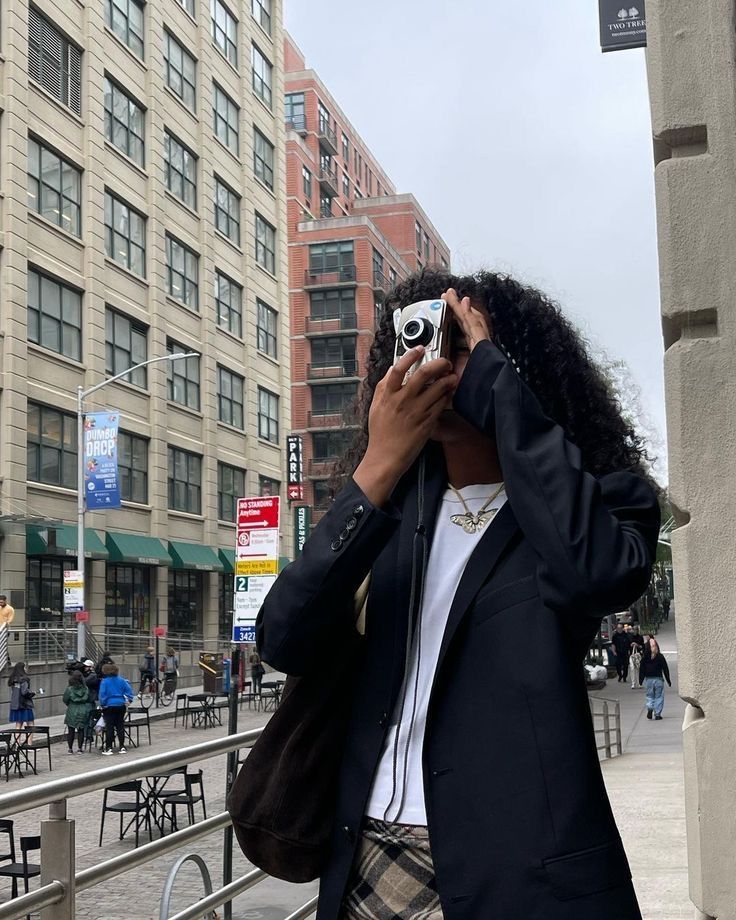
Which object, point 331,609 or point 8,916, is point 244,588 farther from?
point 331,609

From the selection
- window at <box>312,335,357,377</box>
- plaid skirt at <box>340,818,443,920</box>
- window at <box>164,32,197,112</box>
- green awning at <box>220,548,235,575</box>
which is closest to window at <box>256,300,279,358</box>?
window at <box>164,32,197,112</box>

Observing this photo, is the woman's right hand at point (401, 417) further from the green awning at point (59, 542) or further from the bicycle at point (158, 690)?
the bicycle at point (158, 690)

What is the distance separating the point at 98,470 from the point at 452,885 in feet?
101

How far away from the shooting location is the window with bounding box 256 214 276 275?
5166 cm

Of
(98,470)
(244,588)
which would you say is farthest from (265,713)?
(244,588)

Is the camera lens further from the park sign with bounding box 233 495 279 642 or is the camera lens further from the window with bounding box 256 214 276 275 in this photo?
the window with bounding box 256 214 276 275

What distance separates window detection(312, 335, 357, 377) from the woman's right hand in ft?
238

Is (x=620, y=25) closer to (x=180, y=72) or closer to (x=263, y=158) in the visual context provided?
(x=180, y=72)

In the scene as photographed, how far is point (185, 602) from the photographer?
1681 inches

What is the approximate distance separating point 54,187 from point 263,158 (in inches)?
786

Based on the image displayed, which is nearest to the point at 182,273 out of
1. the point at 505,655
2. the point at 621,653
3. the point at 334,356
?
the point at 621,653

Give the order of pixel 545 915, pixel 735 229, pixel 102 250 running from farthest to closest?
pixel 102 250 < pixel 735 229 < pixel 545 915

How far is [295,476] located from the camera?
175 ft

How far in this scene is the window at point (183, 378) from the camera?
4219 cm
